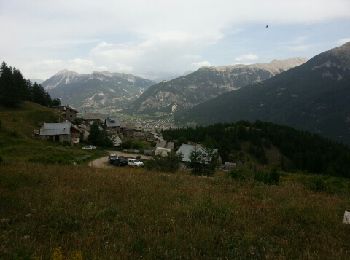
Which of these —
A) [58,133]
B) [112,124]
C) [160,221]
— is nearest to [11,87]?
[58,133]

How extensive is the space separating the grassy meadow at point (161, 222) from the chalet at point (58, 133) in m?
79.8

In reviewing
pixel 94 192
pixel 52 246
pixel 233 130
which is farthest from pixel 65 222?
pixel 233 130

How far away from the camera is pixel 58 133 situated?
9444cm

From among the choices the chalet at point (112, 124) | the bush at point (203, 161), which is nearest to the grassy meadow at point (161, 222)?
the bush at point (203, 161)

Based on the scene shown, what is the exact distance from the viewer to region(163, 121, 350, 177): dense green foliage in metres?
149

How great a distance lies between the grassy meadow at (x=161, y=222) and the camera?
891 centimetres

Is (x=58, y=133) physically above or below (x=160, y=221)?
above

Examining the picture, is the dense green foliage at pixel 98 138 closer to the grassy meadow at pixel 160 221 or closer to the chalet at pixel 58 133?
the chalet at pixel 58 133

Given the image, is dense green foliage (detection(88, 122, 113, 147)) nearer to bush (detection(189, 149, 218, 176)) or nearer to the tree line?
the tree line

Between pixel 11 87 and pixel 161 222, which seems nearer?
pixel 161 222

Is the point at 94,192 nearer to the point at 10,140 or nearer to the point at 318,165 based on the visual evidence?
the point at 10,140

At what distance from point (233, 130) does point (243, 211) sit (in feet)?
566

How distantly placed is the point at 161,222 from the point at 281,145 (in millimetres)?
174096

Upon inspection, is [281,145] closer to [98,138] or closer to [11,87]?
[98,138]
